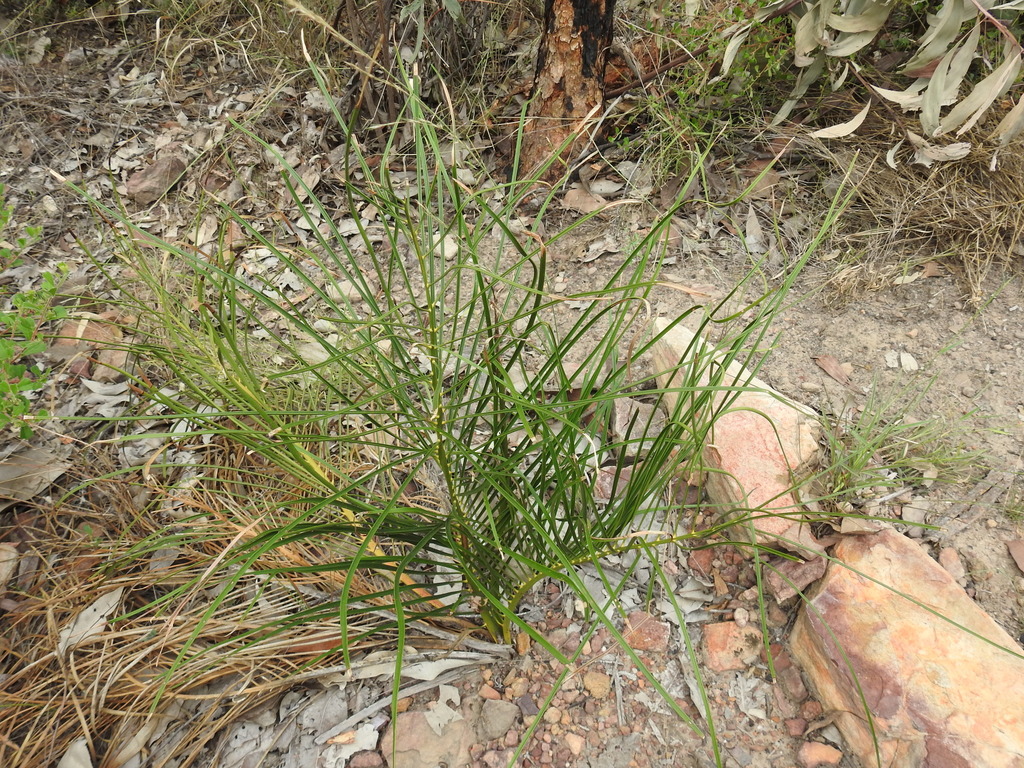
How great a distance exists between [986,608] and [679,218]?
141 centimetres

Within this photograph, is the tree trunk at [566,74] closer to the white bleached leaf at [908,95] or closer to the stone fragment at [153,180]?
the white bleached leaf at [908,95]

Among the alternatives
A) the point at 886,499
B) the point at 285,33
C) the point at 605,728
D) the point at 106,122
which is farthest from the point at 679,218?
the point at 106,122

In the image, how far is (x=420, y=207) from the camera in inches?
38.1

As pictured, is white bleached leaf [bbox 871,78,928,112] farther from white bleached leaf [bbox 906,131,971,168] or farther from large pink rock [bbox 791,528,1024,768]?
large pink rock [bbox 791,528,1024,768]

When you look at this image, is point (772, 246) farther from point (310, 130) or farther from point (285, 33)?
point (285, 33)

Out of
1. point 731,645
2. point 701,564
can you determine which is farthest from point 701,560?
point 731,645

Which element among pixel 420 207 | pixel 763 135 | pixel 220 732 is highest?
pixel 420 207

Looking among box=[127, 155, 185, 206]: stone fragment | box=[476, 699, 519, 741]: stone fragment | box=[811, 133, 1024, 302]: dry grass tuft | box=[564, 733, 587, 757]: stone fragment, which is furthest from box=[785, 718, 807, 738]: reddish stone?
box=[127, 155, 185, 206]: stone fragment


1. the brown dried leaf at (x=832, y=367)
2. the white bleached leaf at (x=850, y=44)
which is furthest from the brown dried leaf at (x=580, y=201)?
the brown dried leaf at (x=832, y=367)

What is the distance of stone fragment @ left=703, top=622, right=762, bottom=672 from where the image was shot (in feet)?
4.54

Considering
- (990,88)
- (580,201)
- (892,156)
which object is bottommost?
(580,201)

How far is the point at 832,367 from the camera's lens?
1.86 m

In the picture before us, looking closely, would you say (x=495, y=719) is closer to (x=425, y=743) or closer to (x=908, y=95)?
(x=425, y=743)

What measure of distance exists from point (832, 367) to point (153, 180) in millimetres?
2512
